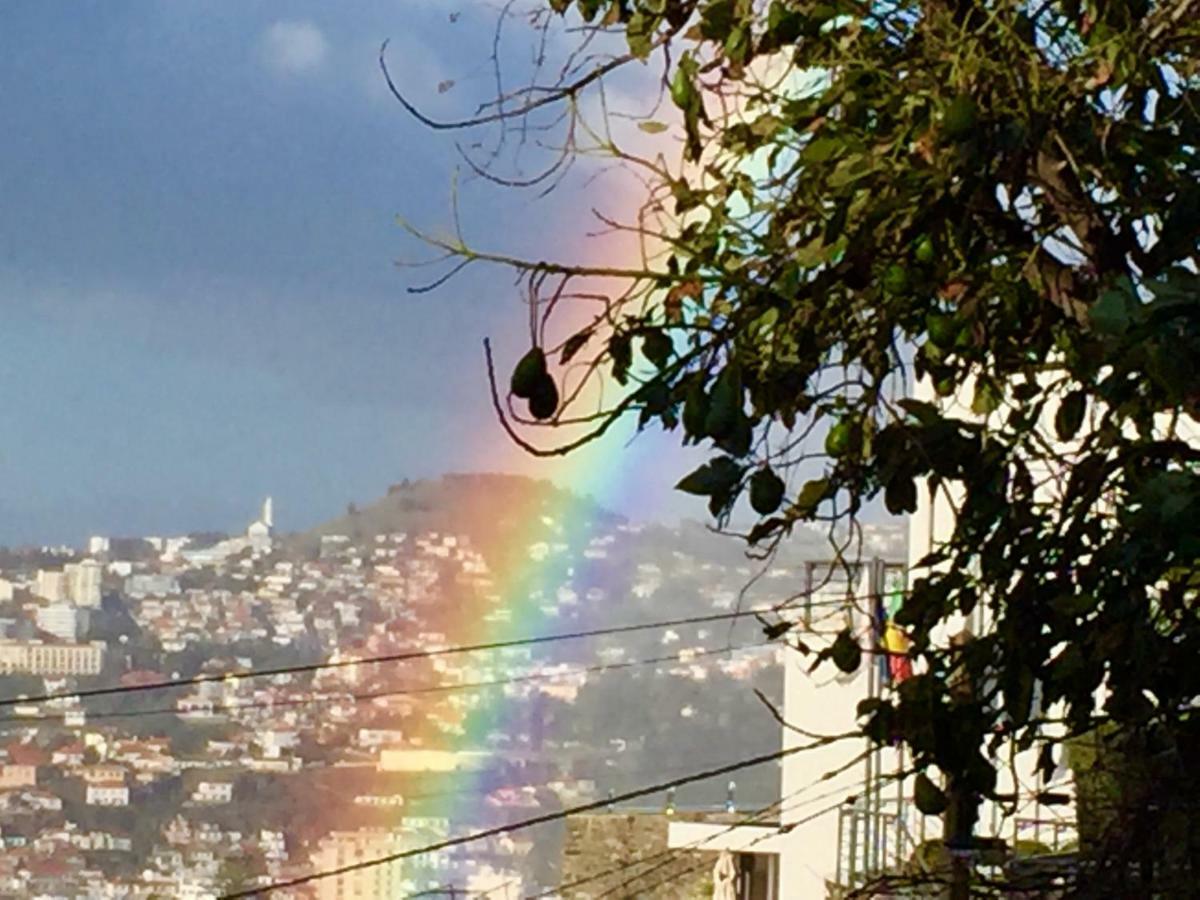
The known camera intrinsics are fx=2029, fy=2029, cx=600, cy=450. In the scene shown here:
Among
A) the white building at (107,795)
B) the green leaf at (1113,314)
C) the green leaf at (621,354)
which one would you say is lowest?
the green leaf at (1113,314)

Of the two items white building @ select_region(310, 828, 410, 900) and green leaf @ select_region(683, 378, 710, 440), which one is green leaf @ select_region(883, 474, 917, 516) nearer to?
green leaf @ select_region(683, 378, 710, 440)

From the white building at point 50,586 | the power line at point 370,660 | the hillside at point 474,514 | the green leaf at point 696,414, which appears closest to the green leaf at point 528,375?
the green leaf at point 696,414

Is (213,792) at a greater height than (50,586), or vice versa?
(50,586)

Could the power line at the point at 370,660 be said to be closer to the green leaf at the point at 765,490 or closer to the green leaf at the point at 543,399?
the green leaf at the point at 765,490

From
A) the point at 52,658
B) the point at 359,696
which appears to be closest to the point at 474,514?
the point at 359,696

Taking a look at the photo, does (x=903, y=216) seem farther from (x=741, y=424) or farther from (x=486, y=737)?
(x=486, y=737)

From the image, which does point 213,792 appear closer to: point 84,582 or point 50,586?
point 84,582
